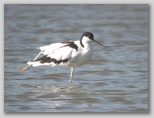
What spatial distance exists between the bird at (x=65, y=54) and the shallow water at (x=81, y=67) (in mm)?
218

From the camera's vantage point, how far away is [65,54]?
259 inches

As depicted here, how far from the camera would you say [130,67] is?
23.2 feet

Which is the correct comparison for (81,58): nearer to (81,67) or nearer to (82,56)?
(82,56)

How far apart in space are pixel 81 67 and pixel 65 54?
27.6 inches

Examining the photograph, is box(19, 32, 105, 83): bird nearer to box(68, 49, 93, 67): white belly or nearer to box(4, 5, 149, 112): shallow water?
box(68, 49, 93, 67): white belly

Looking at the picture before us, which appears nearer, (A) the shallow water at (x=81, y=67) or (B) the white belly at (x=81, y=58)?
(A) the shallow water at (x=81, y=67)

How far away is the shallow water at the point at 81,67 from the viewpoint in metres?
6.15

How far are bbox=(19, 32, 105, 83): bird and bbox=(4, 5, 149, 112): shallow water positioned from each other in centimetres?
22

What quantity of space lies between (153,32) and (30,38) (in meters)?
2.39

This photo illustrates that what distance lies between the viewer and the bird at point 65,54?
6.57m

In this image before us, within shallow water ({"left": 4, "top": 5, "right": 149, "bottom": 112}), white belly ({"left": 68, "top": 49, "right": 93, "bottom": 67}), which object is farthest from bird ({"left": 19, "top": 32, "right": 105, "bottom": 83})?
shallow water ({"left": 4, "top": 5, "right": 149, "bottom": 112})

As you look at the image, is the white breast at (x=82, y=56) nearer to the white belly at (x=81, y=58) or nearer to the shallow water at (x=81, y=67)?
the white belly at (x=81, y=58)

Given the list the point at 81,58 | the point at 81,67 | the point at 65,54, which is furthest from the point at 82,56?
the point at 81,67

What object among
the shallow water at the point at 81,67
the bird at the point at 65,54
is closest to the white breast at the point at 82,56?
the bird at the point at 65,54
